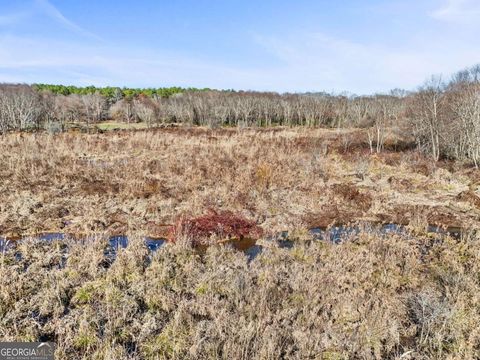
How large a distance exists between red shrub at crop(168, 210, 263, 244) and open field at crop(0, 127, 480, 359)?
643 mm

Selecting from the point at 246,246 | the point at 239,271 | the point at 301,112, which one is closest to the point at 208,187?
the point at 246,246

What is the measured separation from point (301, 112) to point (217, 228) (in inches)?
2705

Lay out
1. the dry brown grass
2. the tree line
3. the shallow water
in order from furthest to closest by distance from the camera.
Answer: the tree line → the dry brown grass → the shallow water

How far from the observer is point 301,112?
7981 cm

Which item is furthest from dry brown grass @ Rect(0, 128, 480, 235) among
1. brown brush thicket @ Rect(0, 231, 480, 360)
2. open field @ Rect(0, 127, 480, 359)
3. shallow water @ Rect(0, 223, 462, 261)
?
brown brush thicket @ Rect(0, 231, 480, 360)

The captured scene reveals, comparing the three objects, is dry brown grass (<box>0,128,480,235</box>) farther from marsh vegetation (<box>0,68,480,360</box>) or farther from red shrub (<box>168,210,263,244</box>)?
red shrub (<box>168,210,263,244</box>)

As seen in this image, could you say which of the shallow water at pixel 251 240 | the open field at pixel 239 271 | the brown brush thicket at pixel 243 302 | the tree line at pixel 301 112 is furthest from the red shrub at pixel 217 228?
the tree line at pixel 301 112

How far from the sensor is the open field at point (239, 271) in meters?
7.24

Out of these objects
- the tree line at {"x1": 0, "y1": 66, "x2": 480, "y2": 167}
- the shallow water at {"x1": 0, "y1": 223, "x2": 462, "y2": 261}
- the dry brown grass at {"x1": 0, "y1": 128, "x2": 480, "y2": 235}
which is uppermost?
the tree line at {"x1": 0, "y1": 66, "x2": 480, "y2": 167}

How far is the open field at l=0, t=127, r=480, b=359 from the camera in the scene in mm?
7238

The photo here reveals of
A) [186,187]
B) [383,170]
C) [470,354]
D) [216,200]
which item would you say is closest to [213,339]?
[470,354]

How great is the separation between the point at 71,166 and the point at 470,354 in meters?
22.0

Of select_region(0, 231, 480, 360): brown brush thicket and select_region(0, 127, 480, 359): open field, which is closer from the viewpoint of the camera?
select_region(0, 231, 480, 360): brown brush thicket

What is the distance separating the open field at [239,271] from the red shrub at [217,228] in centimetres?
64
